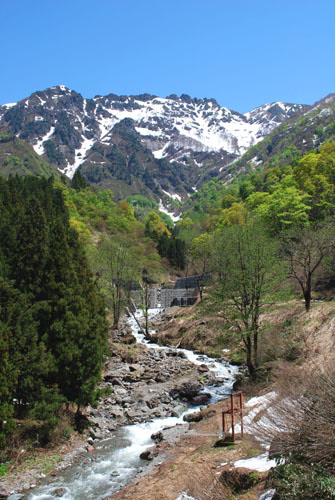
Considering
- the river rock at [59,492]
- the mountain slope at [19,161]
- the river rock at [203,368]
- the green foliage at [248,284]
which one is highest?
the mountain slope at [19,161]

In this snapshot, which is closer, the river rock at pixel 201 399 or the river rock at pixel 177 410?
the river rock at pixel 177 410

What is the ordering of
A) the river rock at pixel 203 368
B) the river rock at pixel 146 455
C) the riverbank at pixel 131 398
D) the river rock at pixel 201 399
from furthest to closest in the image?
1. the river rock at pixel 203 368
2. the river rock at pixel 201 399
3. the river rock at pixel 146 455
4. the riverbank at pixel 131 398

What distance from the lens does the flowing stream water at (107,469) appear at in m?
11.2

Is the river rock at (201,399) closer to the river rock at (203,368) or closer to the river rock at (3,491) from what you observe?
the river rock at (203,368)

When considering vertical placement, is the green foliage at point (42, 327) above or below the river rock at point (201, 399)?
above

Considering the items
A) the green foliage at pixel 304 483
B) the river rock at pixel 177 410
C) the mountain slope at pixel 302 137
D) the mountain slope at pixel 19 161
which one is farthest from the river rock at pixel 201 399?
the mountain slope at pixel 19 161

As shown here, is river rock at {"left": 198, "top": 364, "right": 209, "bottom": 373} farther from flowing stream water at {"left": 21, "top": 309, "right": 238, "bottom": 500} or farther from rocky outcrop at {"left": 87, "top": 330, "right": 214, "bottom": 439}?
flowing stream water at {"left": 21, "top": 309, "right": 238, "bottom": 500}

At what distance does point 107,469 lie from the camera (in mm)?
12812

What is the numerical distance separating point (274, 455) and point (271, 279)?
49.2 ft

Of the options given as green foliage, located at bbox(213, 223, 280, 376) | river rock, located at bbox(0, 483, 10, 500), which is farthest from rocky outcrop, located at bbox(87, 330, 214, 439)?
river rock, located at bbox(0, 483, 10, 500)

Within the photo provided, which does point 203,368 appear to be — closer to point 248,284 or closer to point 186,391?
point 186,391

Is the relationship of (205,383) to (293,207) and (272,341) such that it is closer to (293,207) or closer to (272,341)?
(272,341)

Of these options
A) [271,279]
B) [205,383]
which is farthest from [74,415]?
[271,279]

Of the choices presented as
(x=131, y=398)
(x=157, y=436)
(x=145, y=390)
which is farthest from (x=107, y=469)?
(x=145, y=390)
